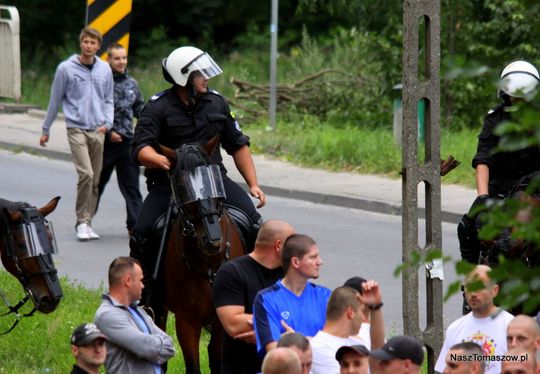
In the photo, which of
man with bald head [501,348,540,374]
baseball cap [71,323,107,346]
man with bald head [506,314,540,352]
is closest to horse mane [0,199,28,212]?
baseball cap [71,323,107,346]

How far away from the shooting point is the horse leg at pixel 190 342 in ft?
30.0

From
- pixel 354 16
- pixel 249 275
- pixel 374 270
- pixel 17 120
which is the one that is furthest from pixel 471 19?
pixel 249 275

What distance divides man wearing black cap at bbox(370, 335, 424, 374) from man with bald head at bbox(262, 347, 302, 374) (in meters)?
0.50

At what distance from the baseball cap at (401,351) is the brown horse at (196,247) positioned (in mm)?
2392

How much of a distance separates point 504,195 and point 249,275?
234cm

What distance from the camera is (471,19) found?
928 inches

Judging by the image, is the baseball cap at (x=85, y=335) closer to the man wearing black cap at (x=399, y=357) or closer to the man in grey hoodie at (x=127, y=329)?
the man in grey hoodie at (x=127, y=329)

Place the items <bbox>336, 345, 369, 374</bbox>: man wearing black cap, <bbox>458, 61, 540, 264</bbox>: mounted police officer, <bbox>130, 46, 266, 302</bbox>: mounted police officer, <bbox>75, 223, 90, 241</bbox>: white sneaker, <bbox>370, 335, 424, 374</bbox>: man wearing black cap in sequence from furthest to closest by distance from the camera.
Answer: <bbox>75, 223, 90, 241</bbox>: white sneaker, <bbox>130, 46, 266, 302</bbox>: mounted police officer, <bbox>458, 61, 540, 264</bbox>: mounted police officer, <bbox>336, 345, 369, 374</bbox>: man wearing black cap, <bbox>370, 335, 424, 374</bbox>: man wearing black cap

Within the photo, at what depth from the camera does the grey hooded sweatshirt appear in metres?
15.1

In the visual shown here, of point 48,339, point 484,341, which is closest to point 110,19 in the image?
point 48,339

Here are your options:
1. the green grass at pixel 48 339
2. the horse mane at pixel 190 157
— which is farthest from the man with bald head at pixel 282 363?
the green grass at pixel 48 339

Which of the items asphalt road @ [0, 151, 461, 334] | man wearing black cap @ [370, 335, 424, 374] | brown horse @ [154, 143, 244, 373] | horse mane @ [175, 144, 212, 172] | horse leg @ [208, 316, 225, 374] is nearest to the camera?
man wearing black cap @ [370, 335, 424, 374]

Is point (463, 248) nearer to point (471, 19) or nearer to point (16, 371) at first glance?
point (16, 371)

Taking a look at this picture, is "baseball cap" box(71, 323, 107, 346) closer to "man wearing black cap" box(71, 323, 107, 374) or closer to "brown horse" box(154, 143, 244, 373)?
"man wearing black cap" box(71, 323, 107, 374)
